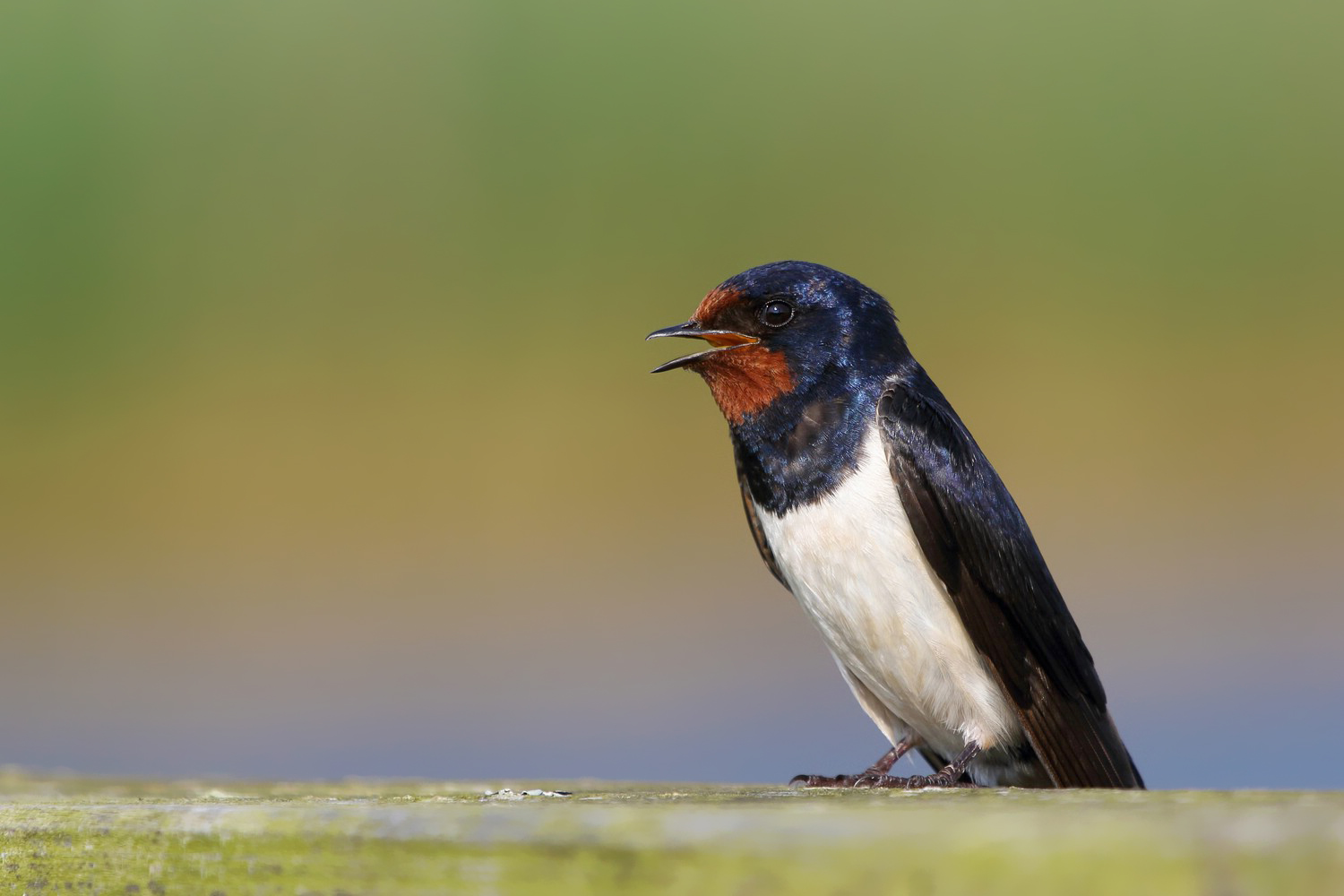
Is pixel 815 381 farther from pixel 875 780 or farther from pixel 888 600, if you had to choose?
pixel 875 780

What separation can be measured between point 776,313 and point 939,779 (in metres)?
0.68

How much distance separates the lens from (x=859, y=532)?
198 cm

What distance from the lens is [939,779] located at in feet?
6.44

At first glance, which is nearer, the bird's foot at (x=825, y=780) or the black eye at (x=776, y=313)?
the bird's foot at (x=825, y=780)

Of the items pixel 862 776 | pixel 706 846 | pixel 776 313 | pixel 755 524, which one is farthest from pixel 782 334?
pixel 706 846

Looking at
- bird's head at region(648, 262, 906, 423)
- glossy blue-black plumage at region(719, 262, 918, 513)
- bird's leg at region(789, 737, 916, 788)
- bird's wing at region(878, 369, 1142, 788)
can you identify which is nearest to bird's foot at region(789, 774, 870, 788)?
bird's leg at region(789, 737, 916, 788)

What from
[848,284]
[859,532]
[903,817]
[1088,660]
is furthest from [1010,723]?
[903,817]

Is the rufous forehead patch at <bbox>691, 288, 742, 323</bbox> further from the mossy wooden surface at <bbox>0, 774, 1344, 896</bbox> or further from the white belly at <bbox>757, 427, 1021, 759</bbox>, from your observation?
the mossy wooden surface at <bbox>0, 774, 1344, 896</bbox>

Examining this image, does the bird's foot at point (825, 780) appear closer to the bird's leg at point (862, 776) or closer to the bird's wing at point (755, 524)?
the bird's leg at point (862, 776)

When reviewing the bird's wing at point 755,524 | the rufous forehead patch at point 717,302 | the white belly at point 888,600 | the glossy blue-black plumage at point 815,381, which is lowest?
the white belly at point 888,600

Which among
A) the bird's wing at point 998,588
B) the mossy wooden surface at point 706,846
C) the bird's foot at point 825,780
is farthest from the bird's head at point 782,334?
the mossy wooden surface at point 706,846

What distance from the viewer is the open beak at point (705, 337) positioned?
2129 mm

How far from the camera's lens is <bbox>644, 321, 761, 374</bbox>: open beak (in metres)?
2.13

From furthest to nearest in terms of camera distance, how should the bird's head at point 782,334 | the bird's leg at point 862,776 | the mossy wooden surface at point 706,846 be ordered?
the bird's head at point 782,334 < the bird's leg at point 862,776 < the mossy wooden surface at point 706,846
